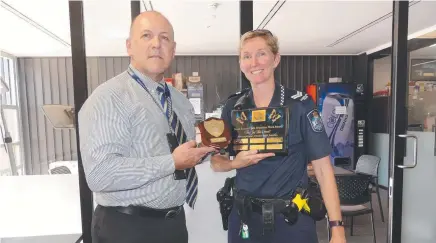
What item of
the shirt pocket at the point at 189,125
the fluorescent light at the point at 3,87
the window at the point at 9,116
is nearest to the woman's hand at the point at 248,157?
the shirt pocket at the point at 189,125

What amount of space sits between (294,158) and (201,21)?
2.78 m

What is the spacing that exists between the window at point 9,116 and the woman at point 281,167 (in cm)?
173

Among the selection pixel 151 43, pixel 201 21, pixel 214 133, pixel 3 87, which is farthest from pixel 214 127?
pixel 201 21

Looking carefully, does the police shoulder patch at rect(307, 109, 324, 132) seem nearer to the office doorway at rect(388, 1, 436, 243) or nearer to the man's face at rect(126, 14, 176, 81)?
the man's face at rect(126, 14, 176, 81)

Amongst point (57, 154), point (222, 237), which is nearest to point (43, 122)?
point (57, 154)

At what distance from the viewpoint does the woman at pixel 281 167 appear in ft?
4.15

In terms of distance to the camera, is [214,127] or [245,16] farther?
[245,16]

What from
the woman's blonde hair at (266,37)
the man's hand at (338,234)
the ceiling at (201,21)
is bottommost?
the man's hand at (338,234)

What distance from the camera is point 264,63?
1.27 meters

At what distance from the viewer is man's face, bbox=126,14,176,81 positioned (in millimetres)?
1136

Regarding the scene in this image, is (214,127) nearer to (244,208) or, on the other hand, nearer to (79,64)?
(244,208)

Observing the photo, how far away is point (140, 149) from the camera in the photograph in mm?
1100

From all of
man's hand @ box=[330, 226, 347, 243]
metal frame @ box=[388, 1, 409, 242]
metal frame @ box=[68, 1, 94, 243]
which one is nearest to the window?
metal frame @ box=[68, 1, 94, 243]

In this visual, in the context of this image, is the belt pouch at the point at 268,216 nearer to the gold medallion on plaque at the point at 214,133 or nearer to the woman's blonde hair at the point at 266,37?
the gold medallion on plaque at the point at 214,133
